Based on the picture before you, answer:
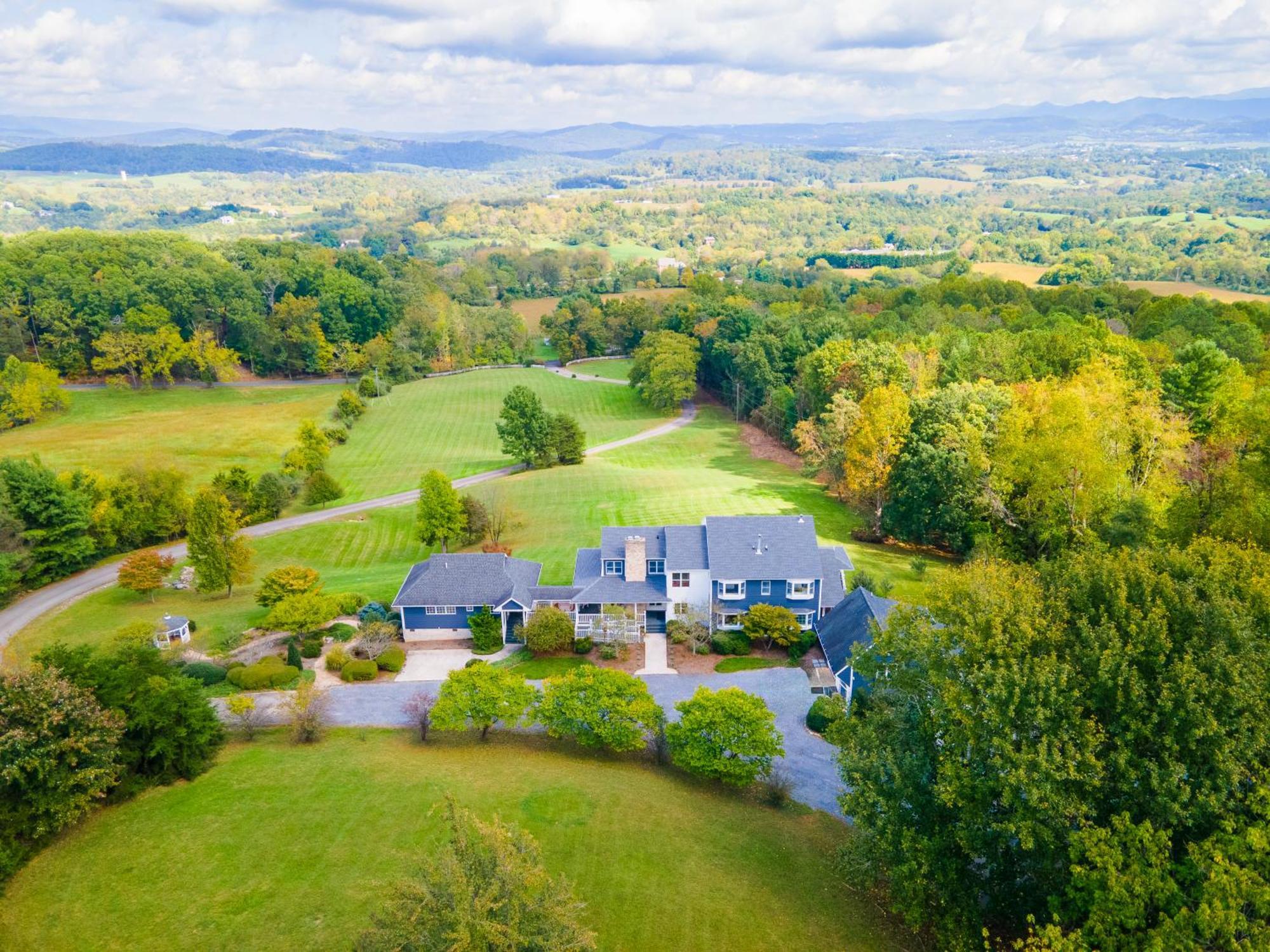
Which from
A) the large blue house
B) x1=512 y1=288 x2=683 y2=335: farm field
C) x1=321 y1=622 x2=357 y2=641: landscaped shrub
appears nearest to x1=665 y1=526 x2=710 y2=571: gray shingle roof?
the large blue house

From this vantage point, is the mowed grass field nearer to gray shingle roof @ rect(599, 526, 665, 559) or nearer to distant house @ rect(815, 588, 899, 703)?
gray shingle roof @ rect(599, 526, 665, 559)

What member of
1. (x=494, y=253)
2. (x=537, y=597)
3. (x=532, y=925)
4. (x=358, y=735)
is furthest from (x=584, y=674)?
(x=494, y=253)

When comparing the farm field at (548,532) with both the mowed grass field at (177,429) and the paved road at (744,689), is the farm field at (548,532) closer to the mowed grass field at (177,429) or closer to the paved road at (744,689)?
the paved road at (744,689)

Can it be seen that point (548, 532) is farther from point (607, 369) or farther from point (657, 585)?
point (607, 369)

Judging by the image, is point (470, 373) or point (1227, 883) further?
point (470, 373)

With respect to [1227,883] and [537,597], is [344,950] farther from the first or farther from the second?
Answer: [537,597]

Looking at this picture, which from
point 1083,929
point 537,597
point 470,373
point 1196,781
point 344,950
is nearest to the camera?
point 1083,929
